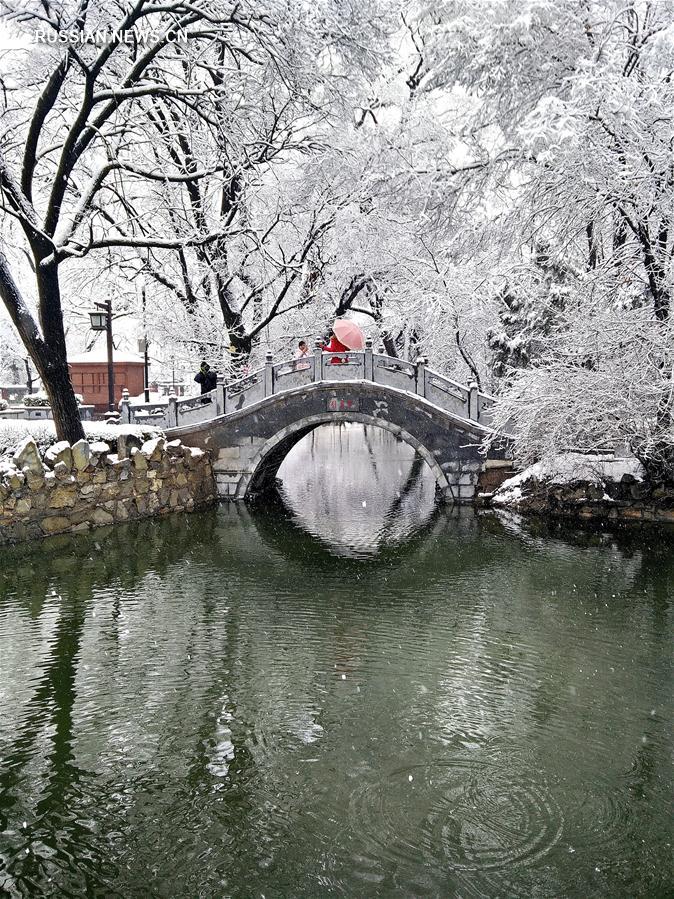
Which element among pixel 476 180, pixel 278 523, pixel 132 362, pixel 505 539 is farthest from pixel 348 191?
pixel 132 362

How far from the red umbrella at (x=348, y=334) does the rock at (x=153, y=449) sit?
491 centimetres

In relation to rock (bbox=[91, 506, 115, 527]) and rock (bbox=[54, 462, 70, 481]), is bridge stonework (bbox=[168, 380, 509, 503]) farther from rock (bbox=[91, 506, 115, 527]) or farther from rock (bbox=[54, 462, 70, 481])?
rock (bbox=[54, 462, 70, 481])

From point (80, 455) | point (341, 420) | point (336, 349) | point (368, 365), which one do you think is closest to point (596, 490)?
point (368, 365)

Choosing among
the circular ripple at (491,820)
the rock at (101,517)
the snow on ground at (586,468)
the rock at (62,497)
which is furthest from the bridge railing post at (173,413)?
the circular ripple at (491,820)

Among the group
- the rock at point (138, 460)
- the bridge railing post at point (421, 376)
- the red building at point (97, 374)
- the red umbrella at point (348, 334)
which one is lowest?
the rock at point (138, 460)

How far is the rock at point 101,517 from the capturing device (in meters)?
14.8

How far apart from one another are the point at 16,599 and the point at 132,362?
2824 cm

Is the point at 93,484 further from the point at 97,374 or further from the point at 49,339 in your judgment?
the point at 97,374

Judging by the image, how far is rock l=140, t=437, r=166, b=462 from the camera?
16.0 meters

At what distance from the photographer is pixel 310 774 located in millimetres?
5785

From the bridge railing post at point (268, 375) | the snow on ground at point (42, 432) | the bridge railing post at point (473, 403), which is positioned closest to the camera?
the snow on ground at point (42, 432)

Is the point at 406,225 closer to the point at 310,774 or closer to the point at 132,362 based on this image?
the point at 310,774

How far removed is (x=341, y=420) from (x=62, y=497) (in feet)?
23.7

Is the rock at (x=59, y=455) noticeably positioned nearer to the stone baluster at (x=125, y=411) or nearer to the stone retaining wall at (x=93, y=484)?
the stone retaining wall at (x=93, y=484)
